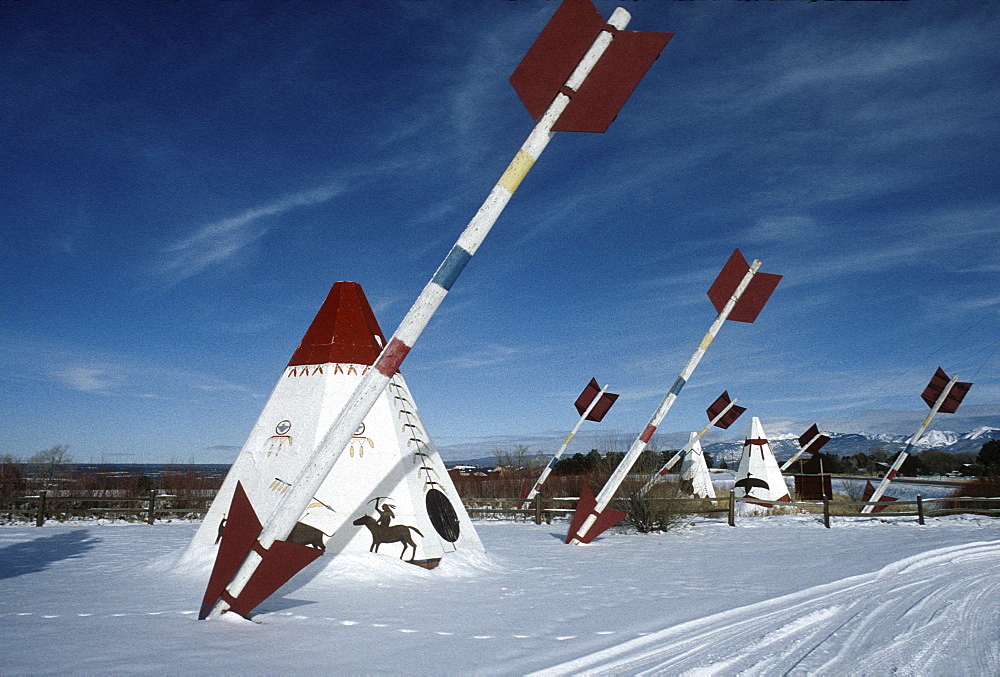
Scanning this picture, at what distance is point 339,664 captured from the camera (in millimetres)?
4105

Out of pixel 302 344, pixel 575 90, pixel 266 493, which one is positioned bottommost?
pixel 266 493

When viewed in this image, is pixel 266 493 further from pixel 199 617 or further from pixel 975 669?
pixel 975 669

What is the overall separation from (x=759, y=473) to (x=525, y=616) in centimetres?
1652

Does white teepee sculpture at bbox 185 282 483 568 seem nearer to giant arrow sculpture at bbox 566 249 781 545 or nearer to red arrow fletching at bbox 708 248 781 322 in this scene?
giant arrow sculpture at bbox 566 249 781 545

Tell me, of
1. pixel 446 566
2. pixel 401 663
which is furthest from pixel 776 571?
pixel 401 663

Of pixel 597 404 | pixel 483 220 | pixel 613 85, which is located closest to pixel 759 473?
pixel 597 404

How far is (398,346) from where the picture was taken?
5.07 metres

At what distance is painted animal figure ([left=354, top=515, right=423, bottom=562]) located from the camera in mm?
7000

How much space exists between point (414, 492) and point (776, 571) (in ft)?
15.2

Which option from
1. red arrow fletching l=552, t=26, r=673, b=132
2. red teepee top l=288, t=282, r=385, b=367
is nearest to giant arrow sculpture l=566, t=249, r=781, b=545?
red teepee top l=288, t=282, r=385, b=367

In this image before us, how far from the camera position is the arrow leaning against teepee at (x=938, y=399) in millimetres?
17328

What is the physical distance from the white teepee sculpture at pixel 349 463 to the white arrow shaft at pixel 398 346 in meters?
1.67

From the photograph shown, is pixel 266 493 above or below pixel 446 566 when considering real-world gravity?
above

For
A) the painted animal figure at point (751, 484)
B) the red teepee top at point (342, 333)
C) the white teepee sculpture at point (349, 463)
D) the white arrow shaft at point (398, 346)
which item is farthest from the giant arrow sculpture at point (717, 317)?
the painted animal figure at point (751, 484)
